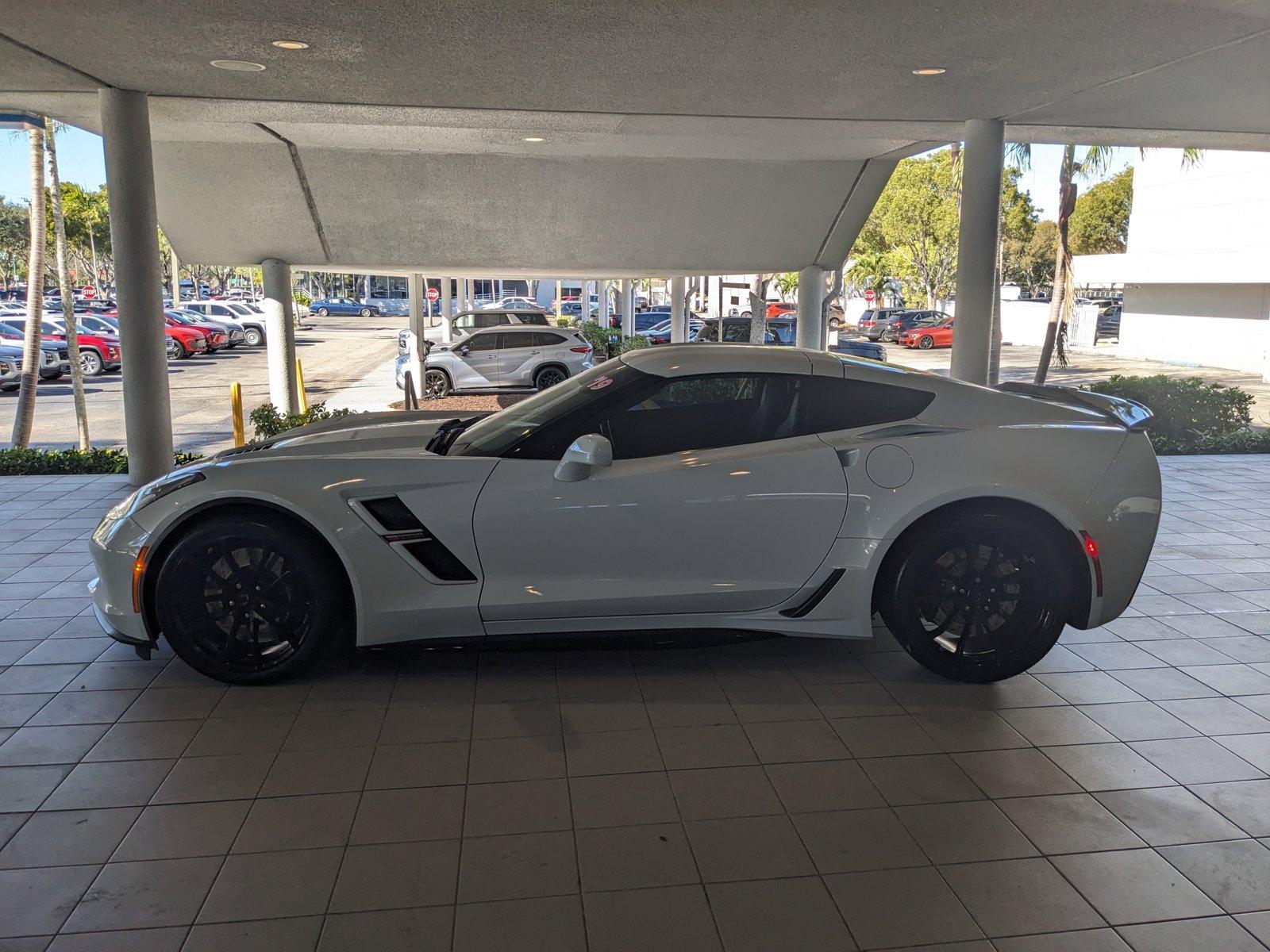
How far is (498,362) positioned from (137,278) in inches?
465

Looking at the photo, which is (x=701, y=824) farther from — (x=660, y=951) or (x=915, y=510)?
(x=915, y=510)

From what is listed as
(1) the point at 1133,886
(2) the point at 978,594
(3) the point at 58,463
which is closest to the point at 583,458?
(2) the point at 978,594

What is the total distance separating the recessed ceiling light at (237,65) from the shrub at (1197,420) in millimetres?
8975

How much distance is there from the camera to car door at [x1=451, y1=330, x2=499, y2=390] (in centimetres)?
2052

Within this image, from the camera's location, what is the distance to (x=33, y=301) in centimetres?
1215

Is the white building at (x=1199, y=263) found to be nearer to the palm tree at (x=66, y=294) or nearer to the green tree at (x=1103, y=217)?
the green tree at (x=1103, y=217)

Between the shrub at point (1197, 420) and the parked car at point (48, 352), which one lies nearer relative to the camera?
the shrub at point (1197, 420)

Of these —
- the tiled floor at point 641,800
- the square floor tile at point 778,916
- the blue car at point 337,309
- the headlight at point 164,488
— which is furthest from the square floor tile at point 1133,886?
the blue car at point 337,309

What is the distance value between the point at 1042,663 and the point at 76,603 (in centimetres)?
501

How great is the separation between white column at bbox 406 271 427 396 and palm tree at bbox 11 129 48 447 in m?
8.77

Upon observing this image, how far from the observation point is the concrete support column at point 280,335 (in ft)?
47.0

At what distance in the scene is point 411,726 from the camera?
4090 mm

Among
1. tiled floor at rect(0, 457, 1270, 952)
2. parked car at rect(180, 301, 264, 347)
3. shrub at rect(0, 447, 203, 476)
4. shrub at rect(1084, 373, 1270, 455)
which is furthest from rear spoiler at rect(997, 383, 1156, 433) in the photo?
parked car at rect(180, 301, 264, 347)

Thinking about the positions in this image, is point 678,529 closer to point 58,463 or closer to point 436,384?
point 58,463
